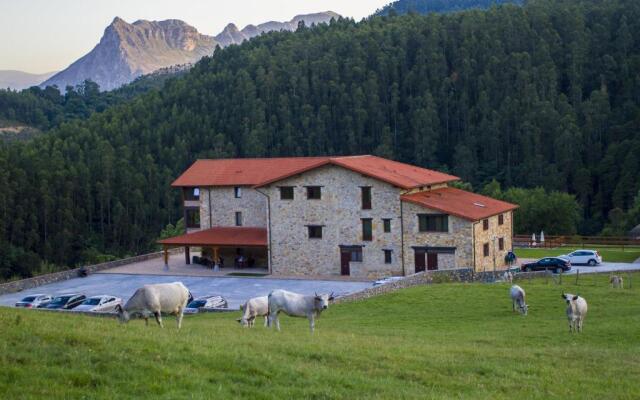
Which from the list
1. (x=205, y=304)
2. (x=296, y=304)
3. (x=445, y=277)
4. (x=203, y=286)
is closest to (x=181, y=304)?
(x=296, y=304)

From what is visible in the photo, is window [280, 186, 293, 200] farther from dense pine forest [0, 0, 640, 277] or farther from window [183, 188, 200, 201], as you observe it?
dense pine forest [0, 0, 640, 277]

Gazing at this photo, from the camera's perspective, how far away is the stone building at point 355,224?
48.5 meters

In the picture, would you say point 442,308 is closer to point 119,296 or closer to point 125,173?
point 119,296

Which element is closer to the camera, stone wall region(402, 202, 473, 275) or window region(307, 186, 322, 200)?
stone wall region(402, 202, 473, 275)

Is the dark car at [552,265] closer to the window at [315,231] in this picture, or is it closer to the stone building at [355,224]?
the stone building at [355,224]

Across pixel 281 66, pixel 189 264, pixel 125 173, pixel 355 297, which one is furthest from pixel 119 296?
pixel 281 66

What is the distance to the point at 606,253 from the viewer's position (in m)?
55.4

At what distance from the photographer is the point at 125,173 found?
353 ft

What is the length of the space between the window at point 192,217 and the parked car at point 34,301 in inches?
697

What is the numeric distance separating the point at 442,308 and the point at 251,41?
147346 millimetres

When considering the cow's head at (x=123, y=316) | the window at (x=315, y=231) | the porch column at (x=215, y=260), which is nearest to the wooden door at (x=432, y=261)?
the window at (x=315, y=231)

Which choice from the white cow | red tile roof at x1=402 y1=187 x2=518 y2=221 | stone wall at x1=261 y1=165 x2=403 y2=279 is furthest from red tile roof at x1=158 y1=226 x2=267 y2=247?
the white cow

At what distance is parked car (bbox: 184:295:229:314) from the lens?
38.2 meters

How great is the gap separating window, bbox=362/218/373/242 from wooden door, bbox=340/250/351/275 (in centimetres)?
149
